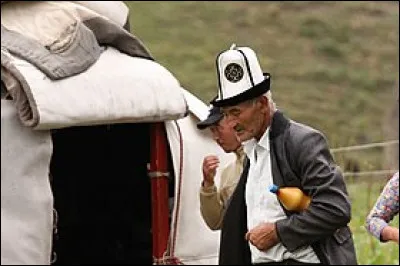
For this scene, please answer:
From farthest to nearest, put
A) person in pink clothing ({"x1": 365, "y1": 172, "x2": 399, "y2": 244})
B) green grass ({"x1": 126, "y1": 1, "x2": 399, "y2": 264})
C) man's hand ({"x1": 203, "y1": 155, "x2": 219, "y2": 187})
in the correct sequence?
green grass ({"x1": 126, "y1": 1, "x2": 399, "y2": 264}) < man's hand ({"x1": 203, "y1": 155, "x2": 219, "y2": 187}) < person in pink clothing ({"x1": 365, "y1": 172, "x2": 399, "y2": 244})

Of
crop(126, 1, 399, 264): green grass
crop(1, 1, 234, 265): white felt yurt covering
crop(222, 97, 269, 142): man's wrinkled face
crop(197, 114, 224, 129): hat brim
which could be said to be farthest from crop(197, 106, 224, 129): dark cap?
crop(126, 1, 399, 264): green grass

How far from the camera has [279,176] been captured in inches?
175

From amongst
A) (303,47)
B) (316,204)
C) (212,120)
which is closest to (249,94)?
(316,204)

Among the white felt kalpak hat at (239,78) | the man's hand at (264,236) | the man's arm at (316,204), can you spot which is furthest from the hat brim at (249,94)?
the man's hand at (264,236)

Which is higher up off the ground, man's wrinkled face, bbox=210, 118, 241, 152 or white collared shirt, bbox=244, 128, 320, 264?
man's wrinkled face, bbox=210, 118, 241, 152

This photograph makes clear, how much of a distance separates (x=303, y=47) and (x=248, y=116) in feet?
46.2

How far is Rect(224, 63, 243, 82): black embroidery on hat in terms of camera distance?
4.38m

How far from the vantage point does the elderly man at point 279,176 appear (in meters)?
4.33

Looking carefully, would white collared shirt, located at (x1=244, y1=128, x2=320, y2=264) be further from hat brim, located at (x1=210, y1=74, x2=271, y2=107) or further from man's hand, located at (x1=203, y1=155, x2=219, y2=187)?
man's hand, located at (x1=203, y1=155, x2=219, y2=187)

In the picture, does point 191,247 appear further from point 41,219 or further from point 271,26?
point 271,26

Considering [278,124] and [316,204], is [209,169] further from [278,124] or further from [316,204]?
[316,204]

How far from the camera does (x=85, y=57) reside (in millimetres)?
5773

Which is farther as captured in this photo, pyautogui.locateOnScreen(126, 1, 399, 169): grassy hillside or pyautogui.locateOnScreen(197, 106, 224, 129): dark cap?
pyautogui.locateOnScreen(126, 1, 399, 169): grassy hillside

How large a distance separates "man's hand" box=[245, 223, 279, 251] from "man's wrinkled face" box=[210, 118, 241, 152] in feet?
1.34
